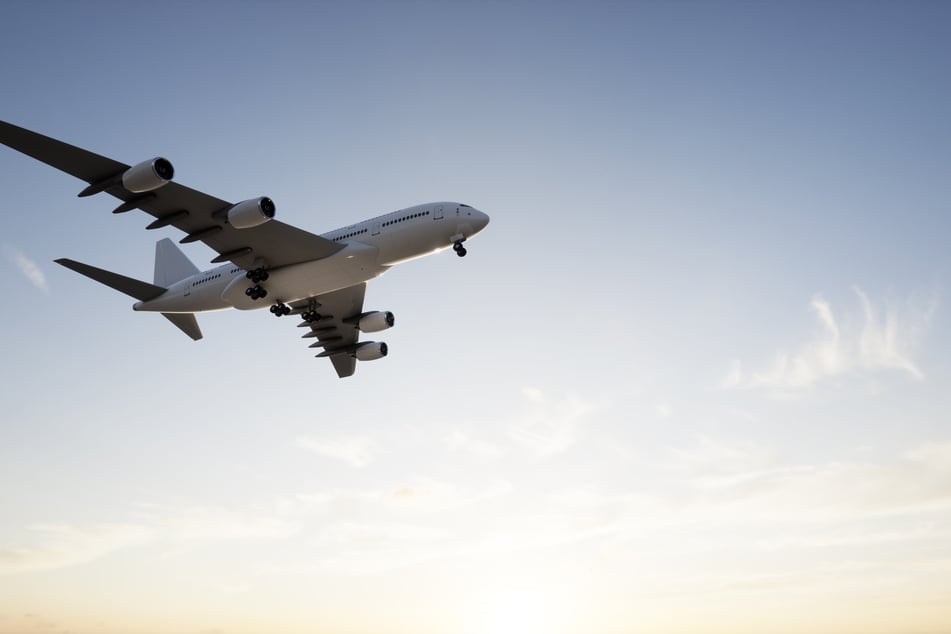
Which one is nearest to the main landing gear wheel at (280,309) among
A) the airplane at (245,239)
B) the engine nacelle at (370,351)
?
the airplane at (245,239)

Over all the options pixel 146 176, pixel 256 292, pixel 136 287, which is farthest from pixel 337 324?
pixel 146 176

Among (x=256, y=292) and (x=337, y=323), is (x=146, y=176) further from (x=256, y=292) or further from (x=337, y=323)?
(x=337, y=323)

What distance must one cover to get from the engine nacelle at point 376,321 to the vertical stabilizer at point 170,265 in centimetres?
1399

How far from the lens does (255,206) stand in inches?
1757

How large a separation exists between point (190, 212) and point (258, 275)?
6.10 meters

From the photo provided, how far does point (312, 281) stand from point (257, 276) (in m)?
3.66

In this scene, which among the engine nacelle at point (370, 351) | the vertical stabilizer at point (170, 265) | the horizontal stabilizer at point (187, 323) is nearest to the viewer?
the horizontal stabilizer at point (187, 323)

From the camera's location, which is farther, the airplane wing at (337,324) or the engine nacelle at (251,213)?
the airplane wing at (337,324)

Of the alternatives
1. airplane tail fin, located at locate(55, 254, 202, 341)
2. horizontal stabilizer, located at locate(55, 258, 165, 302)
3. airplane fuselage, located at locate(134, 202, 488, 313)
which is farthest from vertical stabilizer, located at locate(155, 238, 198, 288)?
airplane fuselage, located at locate(134, 202, 488, 313)

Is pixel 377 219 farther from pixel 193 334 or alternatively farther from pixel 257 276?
pixel 193 334

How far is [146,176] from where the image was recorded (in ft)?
135

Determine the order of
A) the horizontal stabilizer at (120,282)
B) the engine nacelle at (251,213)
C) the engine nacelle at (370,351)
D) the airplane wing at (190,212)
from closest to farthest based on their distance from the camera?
1. the airplane wing at (190,212)
2. the engine nacelle at (251,213)
3. the horizontal stabilizer at (120,282)
4. the engine nacelle at (370,351)

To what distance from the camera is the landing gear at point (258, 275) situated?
50812 mm

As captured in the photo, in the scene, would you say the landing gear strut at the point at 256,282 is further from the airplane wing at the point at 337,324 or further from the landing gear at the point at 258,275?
the airplane wing at the point at 337,324
